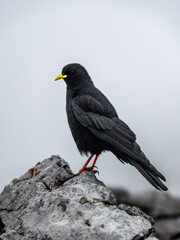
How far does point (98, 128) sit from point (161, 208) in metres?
4.52

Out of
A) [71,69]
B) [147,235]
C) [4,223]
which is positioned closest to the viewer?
[147,235]

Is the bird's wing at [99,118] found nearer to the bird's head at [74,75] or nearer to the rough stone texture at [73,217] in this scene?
the bird's head at [74,75]

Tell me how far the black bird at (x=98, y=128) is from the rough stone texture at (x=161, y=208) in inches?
130

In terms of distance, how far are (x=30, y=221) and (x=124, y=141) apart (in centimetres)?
263

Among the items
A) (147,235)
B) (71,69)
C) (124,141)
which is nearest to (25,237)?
(147,235)

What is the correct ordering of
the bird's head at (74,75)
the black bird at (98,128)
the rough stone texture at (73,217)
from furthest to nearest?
the bird's head at (74,75)
the black bird at (98,128)
the rough stone texture at (73,217)

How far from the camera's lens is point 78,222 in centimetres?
437

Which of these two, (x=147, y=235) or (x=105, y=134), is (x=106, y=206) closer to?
(x=147, y=235)

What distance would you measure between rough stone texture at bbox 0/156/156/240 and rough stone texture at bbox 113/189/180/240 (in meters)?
4.60

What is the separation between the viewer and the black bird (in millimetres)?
6410

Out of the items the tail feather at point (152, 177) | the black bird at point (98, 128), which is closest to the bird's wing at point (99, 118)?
the black bird at point (98, 128)

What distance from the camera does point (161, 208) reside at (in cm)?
1001

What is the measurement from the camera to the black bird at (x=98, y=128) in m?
6.41

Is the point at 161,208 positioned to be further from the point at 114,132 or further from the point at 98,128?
the point at 98,128
